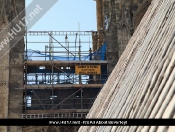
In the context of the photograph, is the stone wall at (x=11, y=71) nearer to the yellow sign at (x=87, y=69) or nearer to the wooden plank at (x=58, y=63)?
the wooden plank at (x=58, y=63)

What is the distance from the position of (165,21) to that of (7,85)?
1761 cm

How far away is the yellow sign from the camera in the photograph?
78.9ft

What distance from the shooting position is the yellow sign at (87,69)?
2406 cm

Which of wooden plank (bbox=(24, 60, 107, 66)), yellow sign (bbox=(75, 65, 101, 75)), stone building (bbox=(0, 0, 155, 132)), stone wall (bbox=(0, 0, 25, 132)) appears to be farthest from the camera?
yellow sign (bbox=(75, 65, 101, 75))

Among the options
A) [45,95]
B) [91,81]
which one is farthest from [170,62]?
[91,81]

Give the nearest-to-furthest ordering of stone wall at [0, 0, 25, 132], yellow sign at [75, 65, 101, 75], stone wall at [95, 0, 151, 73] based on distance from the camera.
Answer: stone wall at [0, 0, 25, 132] → yellow sign at [75, 65, 101, 75] → stone wall at [95, 0, 151, 73]

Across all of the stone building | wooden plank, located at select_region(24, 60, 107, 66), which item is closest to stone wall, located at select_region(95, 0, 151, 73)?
the stone building

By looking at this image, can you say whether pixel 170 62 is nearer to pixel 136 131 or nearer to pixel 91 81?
pixel 136 131

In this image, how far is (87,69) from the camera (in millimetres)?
24234

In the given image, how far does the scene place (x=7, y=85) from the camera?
70.5 ft

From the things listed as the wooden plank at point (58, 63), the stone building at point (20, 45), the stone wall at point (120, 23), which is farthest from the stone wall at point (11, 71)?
the stone wall at point (120, 23)

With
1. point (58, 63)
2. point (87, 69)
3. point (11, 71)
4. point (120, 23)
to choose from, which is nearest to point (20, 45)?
point (11, 71)

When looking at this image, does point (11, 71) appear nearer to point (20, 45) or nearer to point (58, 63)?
point (20, 45)

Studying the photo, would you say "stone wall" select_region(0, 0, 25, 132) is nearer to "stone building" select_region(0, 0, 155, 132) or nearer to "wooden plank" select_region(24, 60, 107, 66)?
"stone building" select_region(0, 0, 155, 132)
